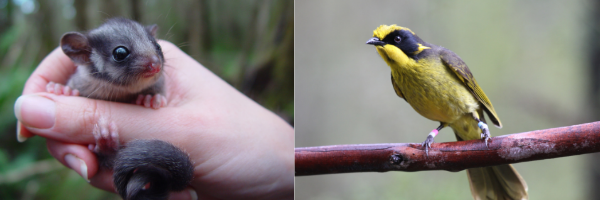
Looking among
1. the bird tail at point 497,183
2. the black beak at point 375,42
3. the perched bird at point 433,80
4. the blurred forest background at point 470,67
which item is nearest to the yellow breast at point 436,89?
the perched bird at point 433,80

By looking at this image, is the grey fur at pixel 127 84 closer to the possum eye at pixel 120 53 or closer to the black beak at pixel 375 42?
the possum eye at pixel 120 53

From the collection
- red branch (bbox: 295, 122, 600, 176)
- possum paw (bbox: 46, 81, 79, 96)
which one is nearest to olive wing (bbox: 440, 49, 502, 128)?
red branch (bbox: 295, 122, 600, 176)

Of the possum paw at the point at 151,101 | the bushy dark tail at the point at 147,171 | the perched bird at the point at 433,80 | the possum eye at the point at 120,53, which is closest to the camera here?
the bushy dark tail at the point at 147,171

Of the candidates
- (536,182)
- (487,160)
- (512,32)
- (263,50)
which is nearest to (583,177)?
(536,182)

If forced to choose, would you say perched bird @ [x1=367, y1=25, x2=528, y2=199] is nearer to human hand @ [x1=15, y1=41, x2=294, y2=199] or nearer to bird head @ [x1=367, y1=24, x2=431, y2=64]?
bird head @ [x1=367, y1=24, x2=431, y2=64]

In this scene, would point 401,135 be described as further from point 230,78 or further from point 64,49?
point 64,49

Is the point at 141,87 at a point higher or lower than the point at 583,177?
higher
